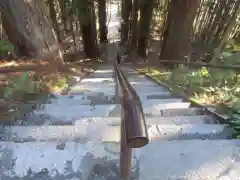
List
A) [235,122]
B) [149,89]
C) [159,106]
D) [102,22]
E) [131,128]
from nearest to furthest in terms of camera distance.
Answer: [131,128] → [235,122] → [159,106] → [149,89] → [102,22]

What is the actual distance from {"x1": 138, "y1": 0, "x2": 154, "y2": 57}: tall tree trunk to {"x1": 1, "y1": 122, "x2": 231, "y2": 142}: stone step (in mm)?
5973

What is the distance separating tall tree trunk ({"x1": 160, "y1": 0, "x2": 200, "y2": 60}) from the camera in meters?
5.48

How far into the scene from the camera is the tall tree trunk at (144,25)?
25.4 feet

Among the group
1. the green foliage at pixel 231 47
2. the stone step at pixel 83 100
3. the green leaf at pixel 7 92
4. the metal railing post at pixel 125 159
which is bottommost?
the stone step at pixel 83 100

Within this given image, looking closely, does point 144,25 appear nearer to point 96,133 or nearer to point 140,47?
point 140,47

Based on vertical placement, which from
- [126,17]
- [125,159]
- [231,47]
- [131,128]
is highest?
[126,17]

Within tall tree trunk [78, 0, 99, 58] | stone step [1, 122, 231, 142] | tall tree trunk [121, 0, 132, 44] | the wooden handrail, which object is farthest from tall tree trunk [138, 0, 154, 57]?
the wooden handrail

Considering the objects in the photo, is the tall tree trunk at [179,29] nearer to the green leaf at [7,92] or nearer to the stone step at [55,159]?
the green leaf at [7,92]

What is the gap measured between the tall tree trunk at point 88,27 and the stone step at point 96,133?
16.0ft

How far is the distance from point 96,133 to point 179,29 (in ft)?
14.6

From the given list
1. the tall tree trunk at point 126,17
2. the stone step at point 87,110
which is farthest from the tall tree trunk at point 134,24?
the stone step at point 87,110

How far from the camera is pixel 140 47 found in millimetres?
9172

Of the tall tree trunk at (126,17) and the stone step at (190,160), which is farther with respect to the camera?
the tall tree trunk at (126,17)

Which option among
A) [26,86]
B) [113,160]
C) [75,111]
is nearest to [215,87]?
[75,111]
